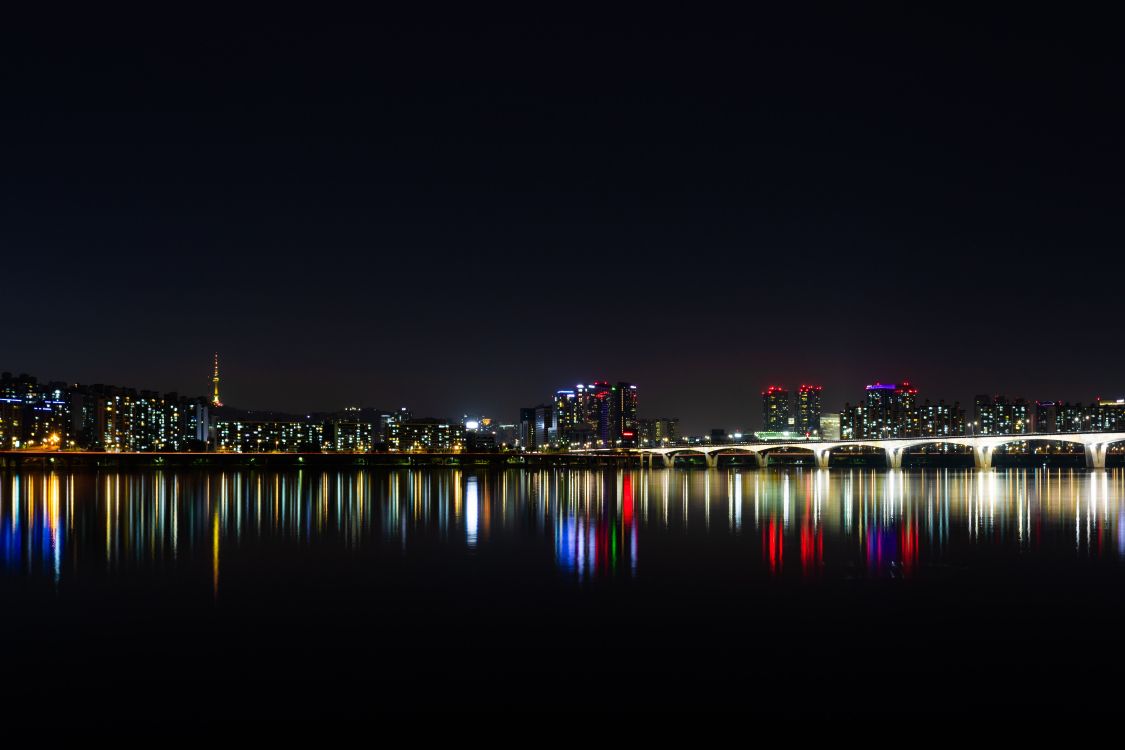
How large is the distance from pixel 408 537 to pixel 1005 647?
24.9 m

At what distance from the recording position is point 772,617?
2019 centimetres

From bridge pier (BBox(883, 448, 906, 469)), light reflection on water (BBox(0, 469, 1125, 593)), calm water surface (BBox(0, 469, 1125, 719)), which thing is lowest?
bridge pier (BBox(883, 448, 906, 469))

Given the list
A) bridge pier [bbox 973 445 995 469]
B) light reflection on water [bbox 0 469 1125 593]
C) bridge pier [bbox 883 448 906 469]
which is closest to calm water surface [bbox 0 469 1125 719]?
light reflection on water [bbox 0 469 1125 593]

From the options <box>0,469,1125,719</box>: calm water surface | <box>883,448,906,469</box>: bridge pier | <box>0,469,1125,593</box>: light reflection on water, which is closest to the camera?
<box>0,469,1125,719</box>: calm water surface

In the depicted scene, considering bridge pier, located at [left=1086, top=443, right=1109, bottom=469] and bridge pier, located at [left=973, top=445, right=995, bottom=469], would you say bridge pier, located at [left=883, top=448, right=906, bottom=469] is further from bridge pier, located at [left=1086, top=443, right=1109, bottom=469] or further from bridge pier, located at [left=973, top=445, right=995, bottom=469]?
bridge pier, located at [left=1086, top=443, right=1109, bottom=469]

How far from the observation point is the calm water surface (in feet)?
46.9

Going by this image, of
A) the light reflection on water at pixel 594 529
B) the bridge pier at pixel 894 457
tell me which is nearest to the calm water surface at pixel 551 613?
the light reflection on water at pixel 594 529

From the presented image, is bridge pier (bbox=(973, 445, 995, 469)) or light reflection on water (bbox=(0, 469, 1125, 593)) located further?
bridge pier (bbox=(973, 445, 995, 469))

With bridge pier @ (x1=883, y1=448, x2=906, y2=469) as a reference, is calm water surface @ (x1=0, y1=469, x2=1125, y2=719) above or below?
above

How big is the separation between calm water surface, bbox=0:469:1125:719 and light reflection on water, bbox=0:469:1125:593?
30 cm

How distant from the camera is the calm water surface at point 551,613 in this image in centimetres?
1430

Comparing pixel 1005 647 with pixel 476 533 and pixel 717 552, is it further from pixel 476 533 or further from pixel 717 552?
pixel 476 533

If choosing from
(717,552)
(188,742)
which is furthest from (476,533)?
(188,742)

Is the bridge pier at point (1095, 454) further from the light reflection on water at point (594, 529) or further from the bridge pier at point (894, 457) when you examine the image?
the light reflection on water at point (594, 529)
